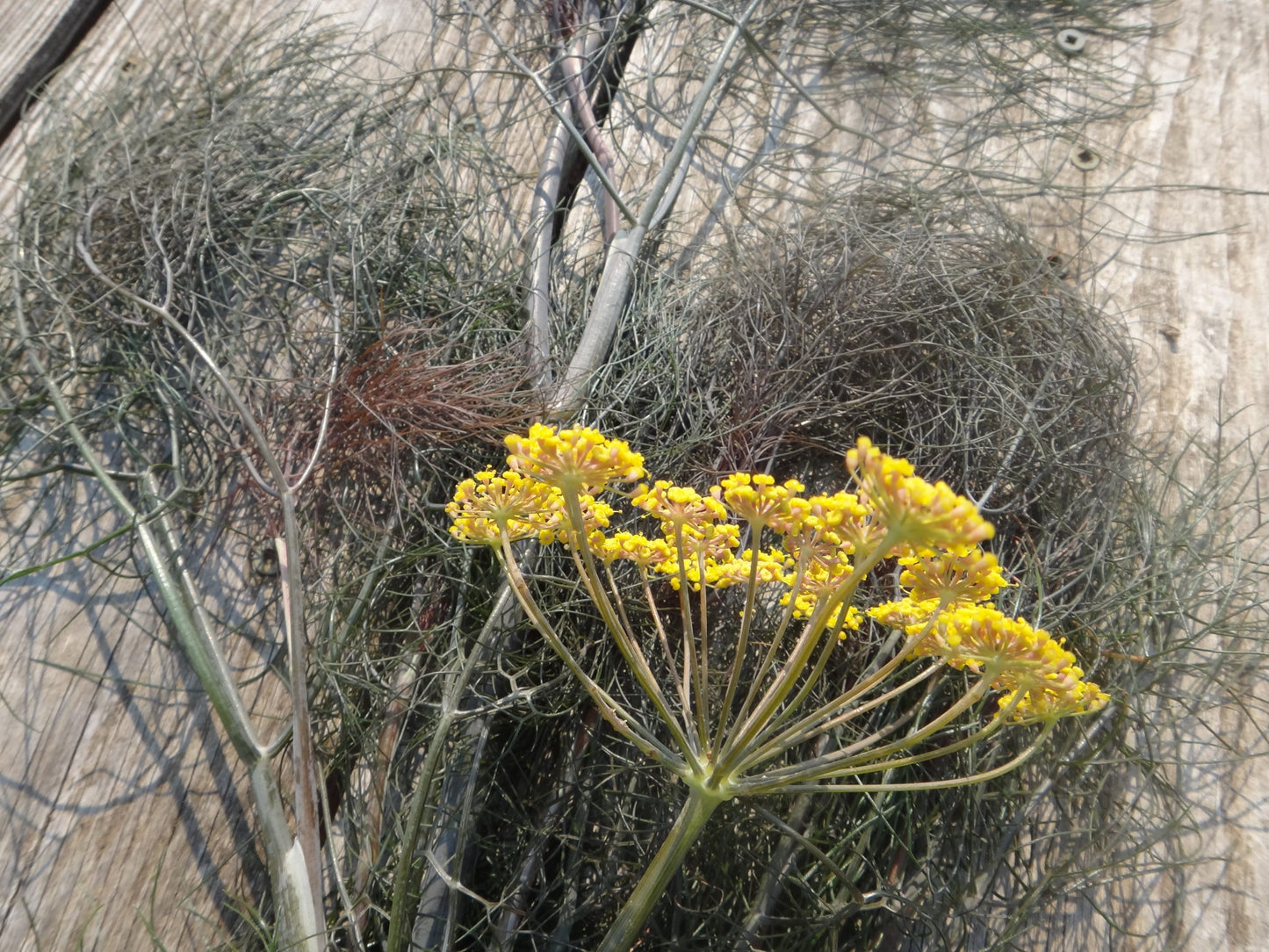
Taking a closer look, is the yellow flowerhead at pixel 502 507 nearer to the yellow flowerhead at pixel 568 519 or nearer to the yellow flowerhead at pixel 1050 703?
the yellow flowerhead at pixel 568 519

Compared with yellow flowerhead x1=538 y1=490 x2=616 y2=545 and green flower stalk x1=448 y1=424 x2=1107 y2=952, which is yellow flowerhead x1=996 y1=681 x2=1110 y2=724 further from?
yellow flowerhead x1=538 y1=490 x2=616 y2=545

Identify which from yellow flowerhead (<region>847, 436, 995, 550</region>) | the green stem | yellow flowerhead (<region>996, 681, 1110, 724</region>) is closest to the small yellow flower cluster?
yellow flowerhead (<region>996, 681, 1110, 724</region>)

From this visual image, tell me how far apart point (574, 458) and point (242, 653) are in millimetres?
806

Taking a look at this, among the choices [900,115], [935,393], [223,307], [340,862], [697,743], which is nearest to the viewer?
[697,743]

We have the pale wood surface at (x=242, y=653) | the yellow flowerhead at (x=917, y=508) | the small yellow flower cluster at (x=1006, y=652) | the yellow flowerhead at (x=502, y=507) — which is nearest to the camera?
the yellow flowerhead at (x=917, y=508)

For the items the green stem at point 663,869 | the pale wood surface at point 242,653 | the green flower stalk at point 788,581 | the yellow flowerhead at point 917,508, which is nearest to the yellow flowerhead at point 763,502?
the green flower stalk at point 788,581

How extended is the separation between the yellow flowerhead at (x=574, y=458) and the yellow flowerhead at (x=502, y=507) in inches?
2.6

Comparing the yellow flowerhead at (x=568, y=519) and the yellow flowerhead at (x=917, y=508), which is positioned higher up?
the yellow flowerhead at (x=917, y=508)

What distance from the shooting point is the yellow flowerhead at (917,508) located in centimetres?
62

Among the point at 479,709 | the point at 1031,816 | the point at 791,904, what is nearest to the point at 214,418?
the point at 479,709

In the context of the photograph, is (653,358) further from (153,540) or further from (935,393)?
(153,540)

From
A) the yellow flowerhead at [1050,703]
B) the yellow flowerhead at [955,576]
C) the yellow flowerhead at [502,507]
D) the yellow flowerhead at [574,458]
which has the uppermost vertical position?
the yellow flowerhead at [955,576]

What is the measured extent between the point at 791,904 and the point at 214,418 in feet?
3.20

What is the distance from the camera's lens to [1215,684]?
1.29 meters
